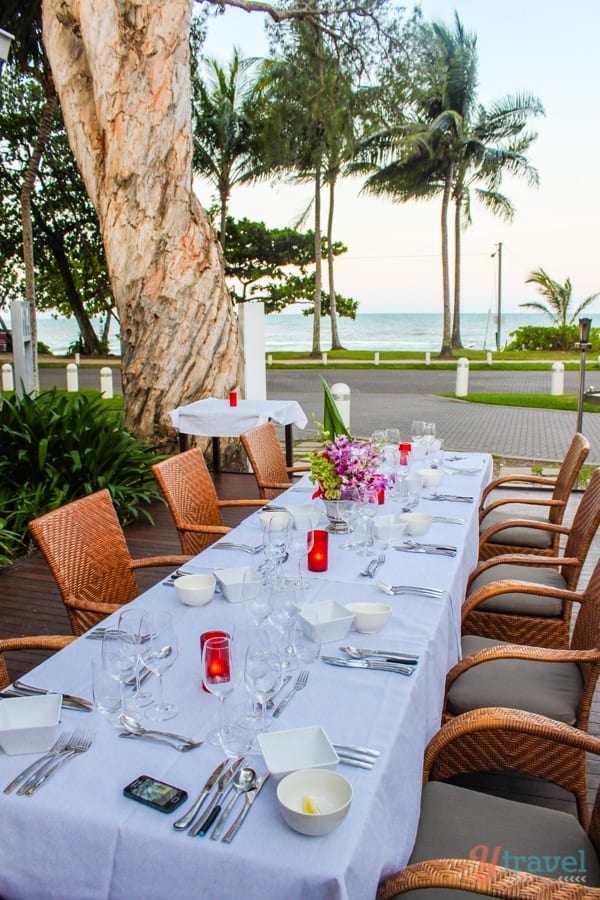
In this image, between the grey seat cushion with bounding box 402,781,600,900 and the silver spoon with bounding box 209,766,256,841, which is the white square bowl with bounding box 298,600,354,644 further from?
the silver spoon with bounding box 209,766,256,841

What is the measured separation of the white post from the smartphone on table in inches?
289

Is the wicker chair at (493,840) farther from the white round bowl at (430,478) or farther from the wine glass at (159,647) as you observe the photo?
the white round bowl at (430,478)

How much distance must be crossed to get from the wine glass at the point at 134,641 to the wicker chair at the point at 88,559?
89 centimetres

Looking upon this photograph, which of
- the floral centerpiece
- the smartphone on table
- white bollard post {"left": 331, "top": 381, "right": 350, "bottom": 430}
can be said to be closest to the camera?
the smartphone on table

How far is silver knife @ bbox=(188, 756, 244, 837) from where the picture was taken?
4.55 ft

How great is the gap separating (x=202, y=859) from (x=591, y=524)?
8.46 ft

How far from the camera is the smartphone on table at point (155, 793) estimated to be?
1.45 meters

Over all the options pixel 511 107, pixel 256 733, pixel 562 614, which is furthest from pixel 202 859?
pixel 511 107

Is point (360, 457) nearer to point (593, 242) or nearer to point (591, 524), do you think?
point (591, 524)

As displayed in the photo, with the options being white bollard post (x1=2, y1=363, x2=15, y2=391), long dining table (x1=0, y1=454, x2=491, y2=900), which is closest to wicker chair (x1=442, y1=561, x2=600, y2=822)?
long dining table (x1=0, y1=454, x2=491, y2=900)

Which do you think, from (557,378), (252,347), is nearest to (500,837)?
(252,347)

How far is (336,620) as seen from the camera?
2.20 meters

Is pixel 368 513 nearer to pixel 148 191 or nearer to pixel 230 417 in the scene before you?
pixel 230 417

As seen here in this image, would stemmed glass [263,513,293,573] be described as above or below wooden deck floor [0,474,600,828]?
above
